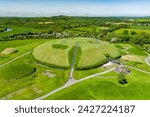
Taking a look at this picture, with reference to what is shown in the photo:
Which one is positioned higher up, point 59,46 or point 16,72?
point 59,46

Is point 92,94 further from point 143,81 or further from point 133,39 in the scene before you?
point 133,39

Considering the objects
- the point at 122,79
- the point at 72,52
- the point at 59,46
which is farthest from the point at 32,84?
the point at 59,46

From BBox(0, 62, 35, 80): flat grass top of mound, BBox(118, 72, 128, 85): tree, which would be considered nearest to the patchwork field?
BBox(0, 62, 35, 80): flat grass top of mound

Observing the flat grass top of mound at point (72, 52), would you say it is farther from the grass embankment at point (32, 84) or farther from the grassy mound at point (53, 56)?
the grass embankment at point (32, 84)

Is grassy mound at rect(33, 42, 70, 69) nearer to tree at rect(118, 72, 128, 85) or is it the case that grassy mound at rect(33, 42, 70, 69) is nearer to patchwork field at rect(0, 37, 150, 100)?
patchwork field at rect(0, 37, 150, 100)

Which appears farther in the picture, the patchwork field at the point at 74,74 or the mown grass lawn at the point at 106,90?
the patchwork field at the point at 74,74

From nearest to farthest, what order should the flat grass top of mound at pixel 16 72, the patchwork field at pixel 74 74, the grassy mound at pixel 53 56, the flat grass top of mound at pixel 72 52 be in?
the patchwork field at pixel 74 74 → the flat grass top of mound at pixel 16 72 → the grassy mound at pixel 53 56 → the flat grass top of mound at pixel 72 52

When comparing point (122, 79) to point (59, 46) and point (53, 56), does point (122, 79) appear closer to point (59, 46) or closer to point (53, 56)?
point (53, 56)

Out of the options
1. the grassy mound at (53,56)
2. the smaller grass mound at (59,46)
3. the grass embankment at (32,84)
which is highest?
the smaller grass mound at (59,46)

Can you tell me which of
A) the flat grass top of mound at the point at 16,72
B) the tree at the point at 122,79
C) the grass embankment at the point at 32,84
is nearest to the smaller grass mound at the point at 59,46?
the grass embankment at the point at 32,84
